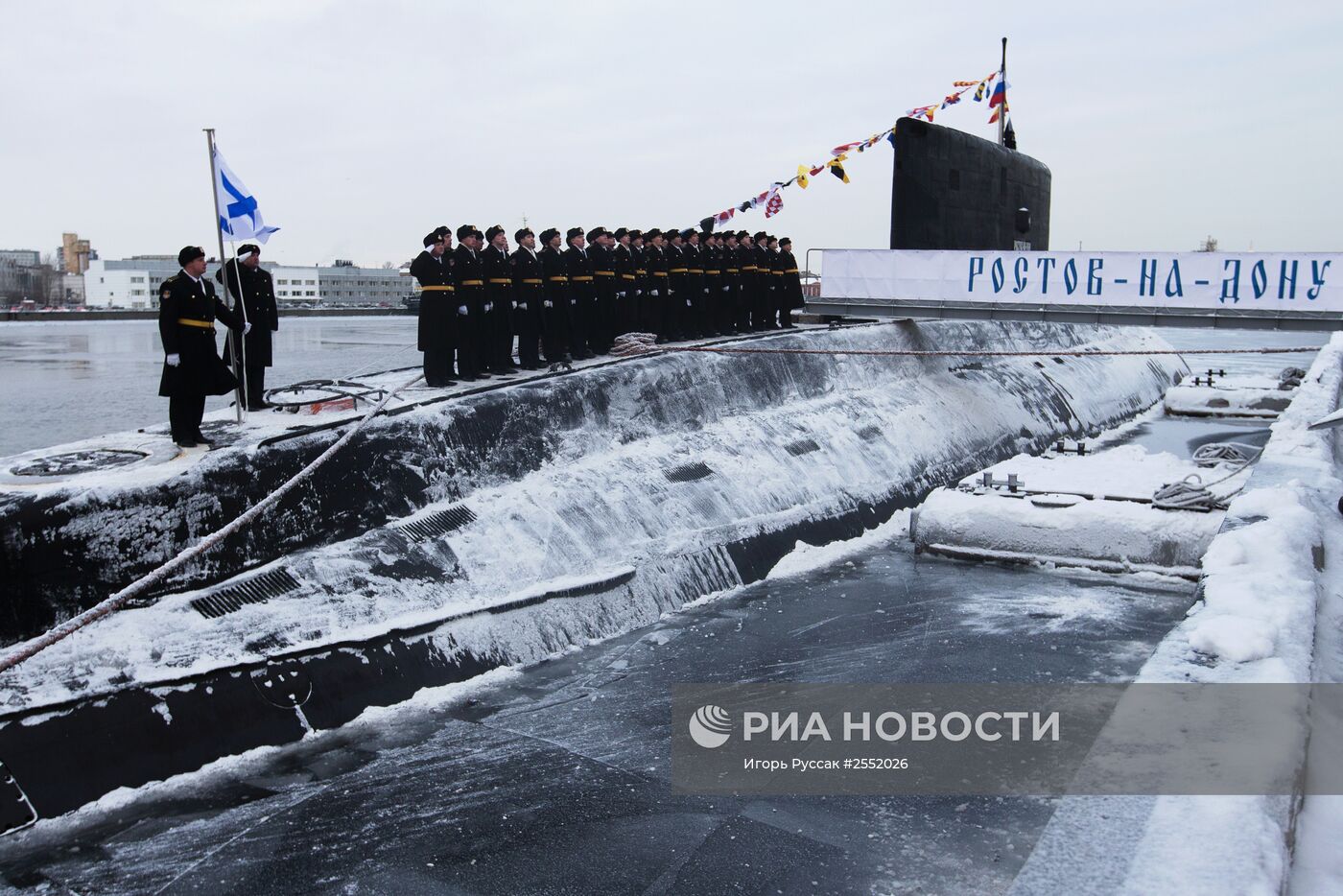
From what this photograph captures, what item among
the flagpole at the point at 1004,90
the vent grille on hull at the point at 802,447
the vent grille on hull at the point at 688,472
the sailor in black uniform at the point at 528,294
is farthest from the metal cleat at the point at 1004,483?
the flagpole at the point at 1004,90

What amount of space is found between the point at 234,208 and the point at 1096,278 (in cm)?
1135

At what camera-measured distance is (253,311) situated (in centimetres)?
850

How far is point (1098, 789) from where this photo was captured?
3127 millimetres

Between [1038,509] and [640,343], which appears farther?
[640,343]

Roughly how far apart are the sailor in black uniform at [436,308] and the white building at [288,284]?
75.7 m

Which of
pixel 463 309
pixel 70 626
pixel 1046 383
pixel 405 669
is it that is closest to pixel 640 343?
pixel 463 309

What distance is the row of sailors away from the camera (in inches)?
367

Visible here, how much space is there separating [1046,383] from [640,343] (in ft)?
26.9

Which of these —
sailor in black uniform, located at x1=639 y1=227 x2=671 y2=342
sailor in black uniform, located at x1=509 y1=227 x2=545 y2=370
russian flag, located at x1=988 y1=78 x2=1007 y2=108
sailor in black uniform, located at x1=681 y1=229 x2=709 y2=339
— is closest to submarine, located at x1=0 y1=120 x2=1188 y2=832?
sailor in black uniform, located at x1=509 y1=227 x2=545 y2=370

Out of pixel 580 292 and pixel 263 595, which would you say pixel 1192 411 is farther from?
pixel 263 595

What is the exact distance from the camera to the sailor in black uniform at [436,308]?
9.08 metres

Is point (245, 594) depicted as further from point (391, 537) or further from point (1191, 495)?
point (1191, 495)

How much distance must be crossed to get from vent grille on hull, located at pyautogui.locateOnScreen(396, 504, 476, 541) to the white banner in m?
9.87

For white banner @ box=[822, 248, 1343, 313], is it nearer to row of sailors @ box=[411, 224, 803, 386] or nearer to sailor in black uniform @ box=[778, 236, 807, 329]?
sailor in black uniform @ box=[778, 236, 807, 329]
